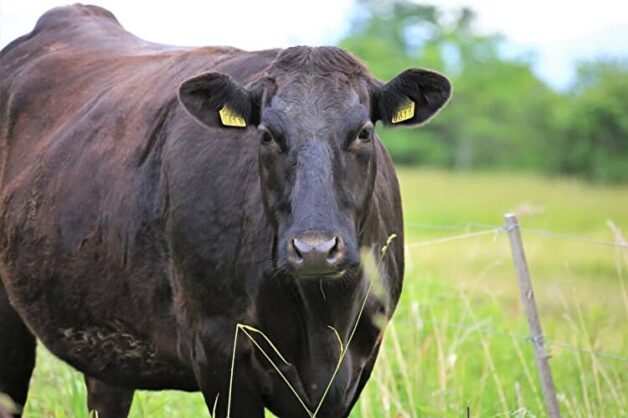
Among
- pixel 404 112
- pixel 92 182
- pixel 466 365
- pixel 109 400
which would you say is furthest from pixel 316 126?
pixel 466 365

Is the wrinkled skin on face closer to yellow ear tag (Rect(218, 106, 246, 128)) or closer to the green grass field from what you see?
yellow ear tag (Rect(218, 106, 246, 128))

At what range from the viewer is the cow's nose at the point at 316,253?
4.24 m

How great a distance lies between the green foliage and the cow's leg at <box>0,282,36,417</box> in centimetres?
5276

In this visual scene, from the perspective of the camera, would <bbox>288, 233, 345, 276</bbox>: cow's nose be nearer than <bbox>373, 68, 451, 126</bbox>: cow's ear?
Yes

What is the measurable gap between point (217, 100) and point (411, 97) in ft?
2.77

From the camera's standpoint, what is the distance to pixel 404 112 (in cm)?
511

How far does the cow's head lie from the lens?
4.38 metres

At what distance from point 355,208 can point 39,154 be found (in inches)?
90.5

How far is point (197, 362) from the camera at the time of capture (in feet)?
16.6

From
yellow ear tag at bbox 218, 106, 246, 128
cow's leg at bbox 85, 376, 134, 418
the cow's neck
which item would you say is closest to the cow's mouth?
the cow's neck

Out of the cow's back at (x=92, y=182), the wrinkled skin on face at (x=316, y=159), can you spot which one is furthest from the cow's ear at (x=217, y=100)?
the cow's back at (x=92, y=182)

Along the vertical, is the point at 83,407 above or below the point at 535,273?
above

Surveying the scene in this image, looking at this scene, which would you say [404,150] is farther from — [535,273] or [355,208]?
[355,208]

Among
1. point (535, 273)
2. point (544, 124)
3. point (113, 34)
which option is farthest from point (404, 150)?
point (113, 34)
